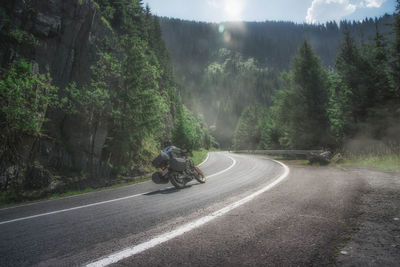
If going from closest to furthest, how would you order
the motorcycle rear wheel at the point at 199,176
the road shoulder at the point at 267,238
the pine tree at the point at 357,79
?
the road shoulder at the point at 267,238 < the motorcycle rear wheel at the point at 199,176 < the pine tree at the point at 357,79

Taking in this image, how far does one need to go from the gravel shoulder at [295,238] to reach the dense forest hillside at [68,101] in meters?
8.68

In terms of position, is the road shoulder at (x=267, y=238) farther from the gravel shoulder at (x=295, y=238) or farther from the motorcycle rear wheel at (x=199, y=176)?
the motorcycle rear wheel at (x=199, y=176)

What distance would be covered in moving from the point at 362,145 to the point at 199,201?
17471mm

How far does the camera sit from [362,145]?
15.7m

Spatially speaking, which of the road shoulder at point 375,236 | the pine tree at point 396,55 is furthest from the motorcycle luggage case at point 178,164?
the pine tree at point 396,55

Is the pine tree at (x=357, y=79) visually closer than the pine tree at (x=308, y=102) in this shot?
Yes

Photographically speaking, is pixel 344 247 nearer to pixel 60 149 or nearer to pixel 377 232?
pixel 377 232

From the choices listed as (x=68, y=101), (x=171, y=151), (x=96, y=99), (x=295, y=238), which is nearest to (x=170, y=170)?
(x=171, y=151)

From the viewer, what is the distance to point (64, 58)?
11727mm

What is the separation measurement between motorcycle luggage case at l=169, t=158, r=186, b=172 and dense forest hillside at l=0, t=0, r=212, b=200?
18.5 ft

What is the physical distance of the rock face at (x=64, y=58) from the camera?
377 inches

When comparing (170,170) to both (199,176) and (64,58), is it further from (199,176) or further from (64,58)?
(64,58)

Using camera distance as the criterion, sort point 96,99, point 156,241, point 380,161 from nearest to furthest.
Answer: point 156,241 → point 380,161 → point 96,99

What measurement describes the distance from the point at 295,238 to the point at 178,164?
5.09 metres
